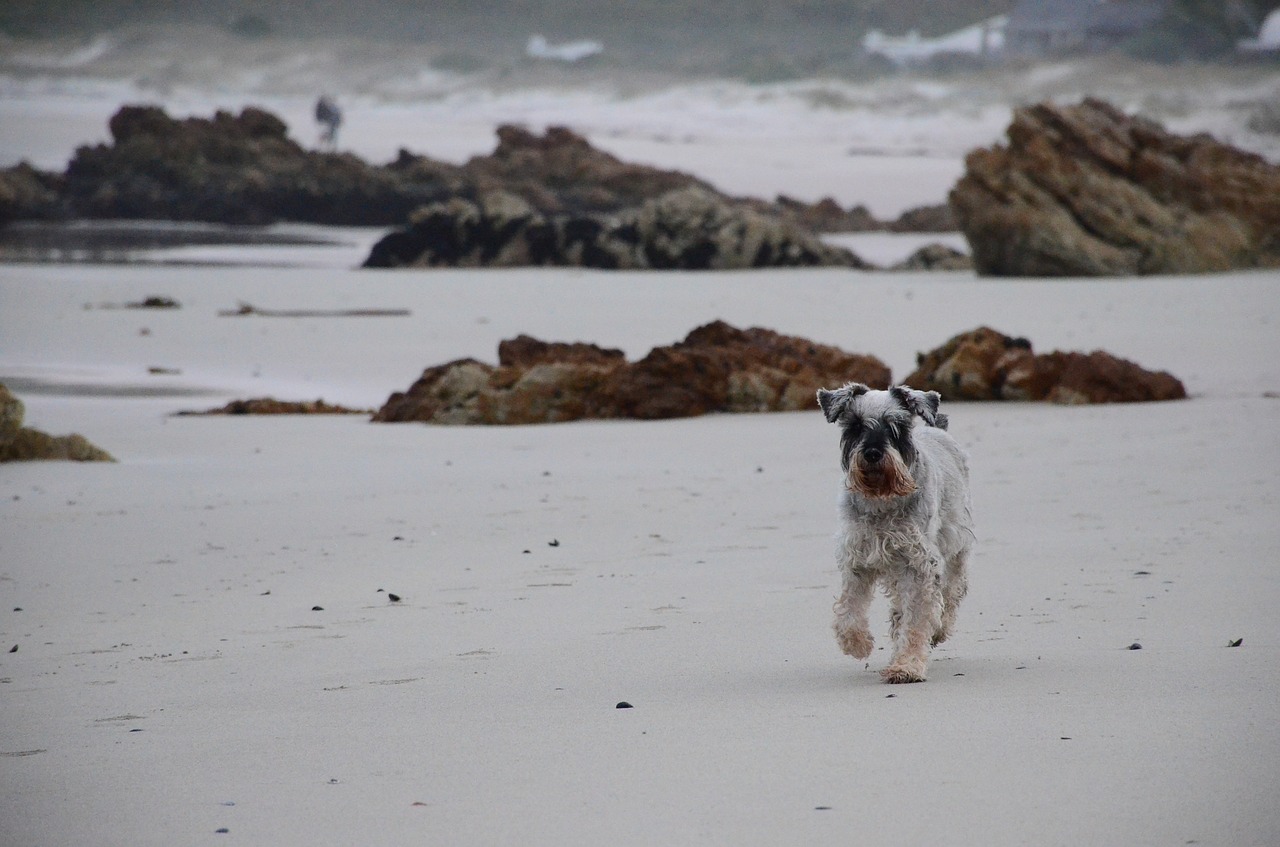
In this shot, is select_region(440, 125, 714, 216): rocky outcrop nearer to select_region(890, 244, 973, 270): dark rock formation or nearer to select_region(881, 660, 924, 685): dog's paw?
select_region(890, 244, 973, 270): dark rock formation

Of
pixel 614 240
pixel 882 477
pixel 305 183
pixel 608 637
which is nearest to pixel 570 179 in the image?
pixel 305 183

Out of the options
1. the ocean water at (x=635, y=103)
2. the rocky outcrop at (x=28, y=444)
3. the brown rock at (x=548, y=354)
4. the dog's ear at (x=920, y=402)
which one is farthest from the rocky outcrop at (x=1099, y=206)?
the dog's ear at (x=920, y=402)

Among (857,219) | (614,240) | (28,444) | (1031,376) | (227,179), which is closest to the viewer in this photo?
(28,444)

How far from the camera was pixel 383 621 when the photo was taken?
745 cm

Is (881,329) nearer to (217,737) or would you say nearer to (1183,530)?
(1183,530)

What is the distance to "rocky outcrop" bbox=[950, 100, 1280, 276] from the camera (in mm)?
23609

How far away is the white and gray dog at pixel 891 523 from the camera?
6.26 metres

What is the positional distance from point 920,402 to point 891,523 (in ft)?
1.56

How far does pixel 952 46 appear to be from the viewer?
9519cm

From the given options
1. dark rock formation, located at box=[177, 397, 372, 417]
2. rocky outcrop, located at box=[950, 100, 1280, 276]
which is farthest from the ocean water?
dark rock formation, located at box=[177, 397, 372, 417]

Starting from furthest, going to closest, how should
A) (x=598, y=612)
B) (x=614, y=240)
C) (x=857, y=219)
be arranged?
(x=857, y=219)
(x=614, y=240)
(x=598, y=612)

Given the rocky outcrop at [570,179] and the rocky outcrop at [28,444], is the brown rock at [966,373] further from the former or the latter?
the rocky outcrop at [570,179]

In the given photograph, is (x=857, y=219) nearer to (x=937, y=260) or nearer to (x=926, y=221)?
(x=926, y=221)

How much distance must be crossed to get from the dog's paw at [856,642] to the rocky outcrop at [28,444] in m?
6.99
